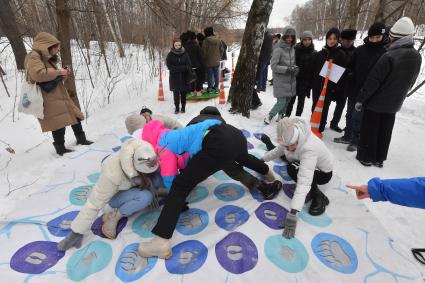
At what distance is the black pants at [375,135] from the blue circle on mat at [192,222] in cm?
220

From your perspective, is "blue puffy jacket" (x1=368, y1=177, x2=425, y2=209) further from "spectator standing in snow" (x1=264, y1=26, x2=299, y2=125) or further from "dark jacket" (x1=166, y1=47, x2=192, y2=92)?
"dark jacket" (x1=166, y1=47, x2=192, y2=92)

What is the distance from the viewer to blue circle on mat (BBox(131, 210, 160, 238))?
2212 mm

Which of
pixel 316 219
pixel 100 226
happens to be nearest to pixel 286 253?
pixel 316 219

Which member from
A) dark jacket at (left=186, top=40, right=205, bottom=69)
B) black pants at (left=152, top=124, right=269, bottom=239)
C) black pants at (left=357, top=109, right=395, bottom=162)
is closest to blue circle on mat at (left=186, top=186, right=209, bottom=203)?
black pants at (left=152, top=124, right=269, bottom=239)

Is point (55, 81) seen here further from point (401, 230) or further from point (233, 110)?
point (401, 230)

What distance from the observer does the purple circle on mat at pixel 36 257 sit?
1.90 meters

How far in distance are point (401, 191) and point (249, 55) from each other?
3.27 meters

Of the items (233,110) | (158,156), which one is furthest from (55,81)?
(233,110)

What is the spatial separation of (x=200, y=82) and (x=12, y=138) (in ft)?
12.5

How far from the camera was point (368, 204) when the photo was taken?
260 cm

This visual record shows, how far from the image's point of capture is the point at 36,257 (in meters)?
1.98

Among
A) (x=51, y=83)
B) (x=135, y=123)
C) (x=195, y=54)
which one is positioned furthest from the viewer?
(x=195, y=54)

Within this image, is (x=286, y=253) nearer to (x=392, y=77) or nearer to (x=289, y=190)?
(x=289, y=190)

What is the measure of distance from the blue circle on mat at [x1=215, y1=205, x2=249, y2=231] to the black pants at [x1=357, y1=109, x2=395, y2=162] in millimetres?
1892
